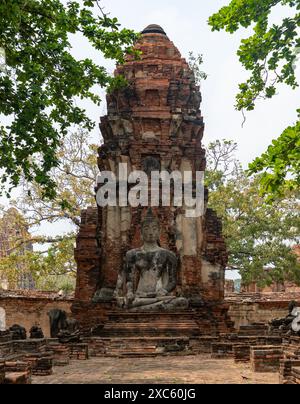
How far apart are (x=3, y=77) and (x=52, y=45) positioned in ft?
3.55

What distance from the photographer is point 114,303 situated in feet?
49.9

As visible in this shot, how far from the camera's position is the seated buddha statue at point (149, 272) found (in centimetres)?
1496

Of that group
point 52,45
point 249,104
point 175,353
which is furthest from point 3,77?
point 175,353

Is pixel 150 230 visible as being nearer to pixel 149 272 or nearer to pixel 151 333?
pixel 149 272

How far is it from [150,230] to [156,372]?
705 centimetres

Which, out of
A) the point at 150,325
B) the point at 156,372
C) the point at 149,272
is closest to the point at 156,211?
the point at 149,272

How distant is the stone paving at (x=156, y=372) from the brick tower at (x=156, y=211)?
15.7 feet

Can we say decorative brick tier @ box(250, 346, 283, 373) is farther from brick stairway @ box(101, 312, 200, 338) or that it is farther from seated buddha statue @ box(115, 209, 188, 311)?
seated buddha statue @ box(115, 209, 188, 311)

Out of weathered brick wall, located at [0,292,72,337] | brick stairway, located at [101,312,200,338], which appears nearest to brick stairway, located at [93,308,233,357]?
brick stairway, located at [101,312,200,338]

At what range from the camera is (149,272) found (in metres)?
15.3

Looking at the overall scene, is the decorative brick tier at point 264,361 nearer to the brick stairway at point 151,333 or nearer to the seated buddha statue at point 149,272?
the brick stairway at point 151,333

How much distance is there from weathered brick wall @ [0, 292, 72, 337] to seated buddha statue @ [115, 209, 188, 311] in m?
9.35

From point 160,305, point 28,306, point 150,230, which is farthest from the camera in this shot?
point 28,306
